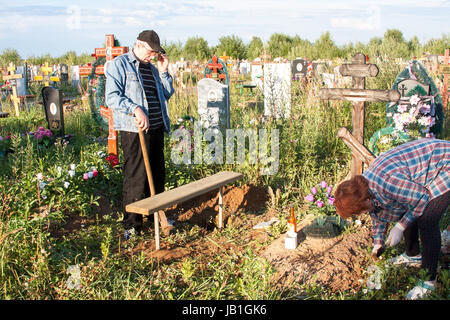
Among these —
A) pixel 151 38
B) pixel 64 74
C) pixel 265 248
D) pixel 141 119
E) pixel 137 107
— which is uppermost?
pixel 64 74

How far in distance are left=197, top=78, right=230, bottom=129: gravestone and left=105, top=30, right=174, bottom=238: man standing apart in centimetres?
233

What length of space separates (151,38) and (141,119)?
74 cm

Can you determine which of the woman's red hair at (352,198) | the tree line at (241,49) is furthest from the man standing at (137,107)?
the tree line at (241,49)

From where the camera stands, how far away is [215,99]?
21.7 feet

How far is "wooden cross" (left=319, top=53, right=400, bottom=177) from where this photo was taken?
4051 mm

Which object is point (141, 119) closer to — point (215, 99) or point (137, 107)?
point (137, 107)

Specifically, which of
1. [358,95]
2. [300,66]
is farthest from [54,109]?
[300,66]

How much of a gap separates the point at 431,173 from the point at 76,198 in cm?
311

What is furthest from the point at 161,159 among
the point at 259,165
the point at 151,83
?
the point at 259,165

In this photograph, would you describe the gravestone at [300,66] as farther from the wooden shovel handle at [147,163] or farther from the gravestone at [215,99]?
the wooden shovel handle at [147,163]

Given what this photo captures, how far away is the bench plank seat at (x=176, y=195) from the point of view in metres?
3.38

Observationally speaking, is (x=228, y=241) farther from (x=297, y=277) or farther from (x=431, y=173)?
(x=431, y=173)

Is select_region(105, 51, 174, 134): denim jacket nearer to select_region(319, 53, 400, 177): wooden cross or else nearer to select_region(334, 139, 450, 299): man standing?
select_region(319, 53, 400, 177): wooden cross
